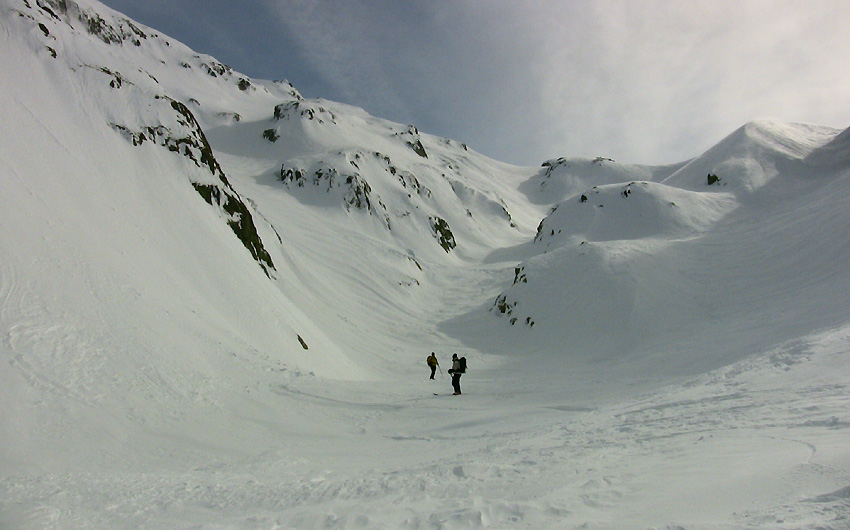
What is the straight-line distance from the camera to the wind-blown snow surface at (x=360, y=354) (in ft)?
17.1

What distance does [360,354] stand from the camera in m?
22.9

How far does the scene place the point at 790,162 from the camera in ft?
139

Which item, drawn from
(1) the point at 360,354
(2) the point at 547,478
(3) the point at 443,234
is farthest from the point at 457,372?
(3) the point at 443,234

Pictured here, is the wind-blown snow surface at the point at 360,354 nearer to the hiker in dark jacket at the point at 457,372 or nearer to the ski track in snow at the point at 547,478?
the ski track in snow at the point at 547,478

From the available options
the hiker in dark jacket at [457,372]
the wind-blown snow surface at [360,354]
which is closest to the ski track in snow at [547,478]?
the wind-blown snow surface at [360,354]

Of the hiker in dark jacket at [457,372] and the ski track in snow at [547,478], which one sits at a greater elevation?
the hiker in dark jacket at [457,372]

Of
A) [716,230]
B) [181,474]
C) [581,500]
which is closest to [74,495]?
[181,474]

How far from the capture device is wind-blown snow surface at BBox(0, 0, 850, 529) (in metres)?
5.22

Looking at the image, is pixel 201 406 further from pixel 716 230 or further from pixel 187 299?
pixel 716 230

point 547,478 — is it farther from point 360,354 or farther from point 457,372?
point 360,354

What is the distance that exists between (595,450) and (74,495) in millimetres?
7254

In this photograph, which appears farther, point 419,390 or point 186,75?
point 186,75

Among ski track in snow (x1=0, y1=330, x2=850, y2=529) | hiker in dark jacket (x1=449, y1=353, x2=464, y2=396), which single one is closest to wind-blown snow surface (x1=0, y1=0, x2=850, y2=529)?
ski track in snow (x1=0, y1=330, x2=850, y2=529)

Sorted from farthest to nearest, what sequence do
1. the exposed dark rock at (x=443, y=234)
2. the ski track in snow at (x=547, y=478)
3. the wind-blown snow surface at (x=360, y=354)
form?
the exposed dark rock at (x=443, y=234) < the wind-blown snow surface at (x=360, y=354) < the ski track in snow at (x=547, y=478)
